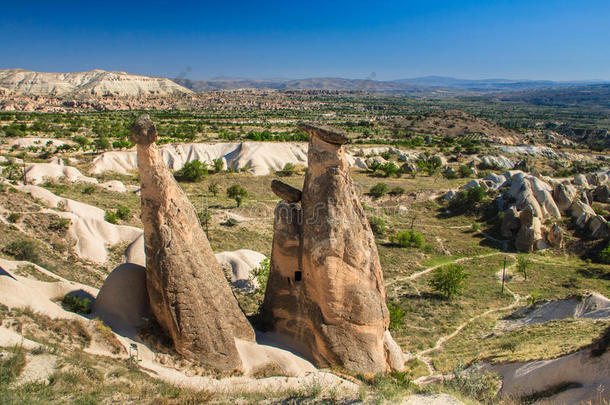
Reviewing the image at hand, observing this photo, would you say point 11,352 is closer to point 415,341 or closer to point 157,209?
point 157,209

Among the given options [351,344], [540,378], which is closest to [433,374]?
[540,378]

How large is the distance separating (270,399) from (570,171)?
68.6 meters

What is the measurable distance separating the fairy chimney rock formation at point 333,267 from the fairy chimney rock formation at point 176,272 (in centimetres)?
273

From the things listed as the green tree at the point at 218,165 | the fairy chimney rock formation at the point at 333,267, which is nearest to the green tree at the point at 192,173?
the green tree at the point at 218,165

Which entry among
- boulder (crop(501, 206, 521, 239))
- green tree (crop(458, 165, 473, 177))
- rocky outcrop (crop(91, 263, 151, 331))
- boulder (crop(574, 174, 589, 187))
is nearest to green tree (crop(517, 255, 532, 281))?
boulder (crop(501, 206, 521, 239))

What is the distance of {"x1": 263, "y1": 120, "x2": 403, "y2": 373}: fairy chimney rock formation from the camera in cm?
1134

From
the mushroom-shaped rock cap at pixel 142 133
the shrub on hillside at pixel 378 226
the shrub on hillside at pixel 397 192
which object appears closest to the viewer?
the mushroom-shaped rock cap at pixel 142 133

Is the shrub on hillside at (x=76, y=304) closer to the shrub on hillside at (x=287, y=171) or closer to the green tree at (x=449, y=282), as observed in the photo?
the green tree at (x=449, y=282)

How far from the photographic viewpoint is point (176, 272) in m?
10.0

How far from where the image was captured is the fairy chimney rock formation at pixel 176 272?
10031mm

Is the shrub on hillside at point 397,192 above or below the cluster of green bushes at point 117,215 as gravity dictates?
below

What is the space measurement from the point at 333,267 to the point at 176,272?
15.0ft

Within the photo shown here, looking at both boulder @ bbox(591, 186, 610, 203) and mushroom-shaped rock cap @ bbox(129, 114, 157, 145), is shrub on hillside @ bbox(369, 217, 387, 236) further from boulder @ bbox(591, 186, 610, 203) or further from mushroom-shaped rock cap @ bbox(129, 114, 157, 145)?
mushroom-shaped rock cap @ bbox(129, 114, 157, 145)

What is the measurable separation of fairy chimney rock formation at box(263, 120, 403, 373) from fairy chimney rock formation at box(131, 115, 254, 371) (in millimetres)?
2726
